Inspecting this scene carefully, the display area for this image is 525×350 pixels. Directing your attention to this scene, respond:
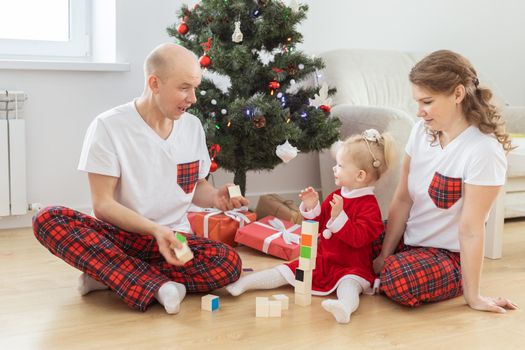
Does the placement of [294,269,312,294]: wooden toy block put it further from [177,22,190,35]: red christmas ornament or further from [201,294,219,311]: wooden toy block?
[177,22,190,35]: red christmas ornament

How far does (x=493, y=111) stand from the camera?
6.84 feet

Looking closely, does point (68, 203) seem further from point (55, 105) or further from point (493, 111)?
point (493, 111)

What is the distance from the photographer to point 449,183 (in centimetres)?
210

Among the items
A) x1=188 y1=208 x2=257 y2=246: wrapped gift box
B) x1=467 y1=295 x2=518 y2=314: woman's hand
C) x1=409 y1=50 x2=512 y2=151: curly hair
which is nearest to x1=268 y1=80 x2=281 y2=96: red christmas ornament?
x1=188 y1=208 x2=257 y2=246: wrapped gift box

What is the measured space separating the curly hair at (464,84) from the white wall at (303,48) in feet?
5.06

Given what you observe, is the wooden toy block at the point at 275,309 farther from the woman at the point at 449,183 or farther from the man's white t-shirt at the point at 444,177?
the man's white t-shirt at the point at 444,177

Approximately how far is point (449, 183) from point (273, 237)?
0.84m

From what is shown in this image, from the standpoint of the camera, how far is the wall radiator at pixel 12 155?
9.43 ft

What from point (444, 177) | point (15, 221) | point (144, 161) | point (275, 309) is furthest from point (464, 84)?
point (15, 221)

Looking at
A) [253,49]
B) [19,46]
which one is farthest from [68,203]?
[253,49]

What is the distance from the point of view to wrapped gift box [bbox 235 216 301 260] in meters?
2.66

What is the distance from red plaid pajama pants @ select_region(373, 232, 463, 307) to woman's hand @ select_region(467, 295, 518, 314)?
0.29 feet

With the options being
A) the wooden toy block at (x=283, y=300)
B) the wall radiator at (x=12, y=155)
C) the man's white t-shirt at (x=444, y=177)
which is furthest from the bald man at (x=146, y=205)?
the wall radiator at (x=12, y=155)

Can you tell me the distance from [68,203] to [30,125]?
0.39m
